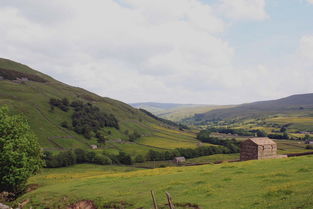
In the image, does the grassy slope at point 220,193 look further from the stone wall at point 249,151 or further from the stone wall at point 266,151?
the stone wall at point 266,151

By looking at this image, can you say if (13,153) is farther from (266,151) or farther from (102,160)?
(102,160)

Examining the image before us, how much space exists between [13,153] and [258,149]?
3012 inches

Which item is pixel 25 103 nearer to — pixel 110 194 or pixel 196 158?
pixel 196 158

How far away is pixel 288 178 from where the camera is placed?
26.8 m

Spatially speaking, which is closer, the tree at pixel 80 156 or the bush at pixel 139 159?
the tree at pixel 80 156

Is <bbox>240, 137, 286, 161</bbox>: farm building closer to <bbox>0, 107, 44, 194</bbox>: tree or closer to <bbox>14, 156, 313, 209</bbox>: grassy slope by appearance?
<bbox>14, 156, 313, 209</bbox>: grassy slope

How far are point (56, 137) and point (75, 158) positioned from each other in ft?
149

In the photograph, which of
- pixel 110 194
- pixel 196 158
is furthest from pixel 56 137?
pixel 110 194

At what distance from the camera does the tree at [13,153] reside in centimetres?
3650

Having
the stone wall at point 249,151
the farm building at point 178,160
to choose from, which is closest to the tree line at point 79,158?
the farm building at point 178,160

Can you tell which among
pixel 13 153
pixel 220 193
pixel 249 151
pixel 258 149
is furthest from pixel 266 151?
pixel 13 153

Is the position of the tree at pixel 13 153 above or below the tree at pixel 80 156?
above

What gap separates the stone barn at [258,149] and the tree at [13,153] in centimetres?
7194

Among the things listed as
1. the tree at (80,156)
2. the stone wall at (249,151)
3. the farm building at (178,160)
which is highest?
the stone wall at (249,151)
